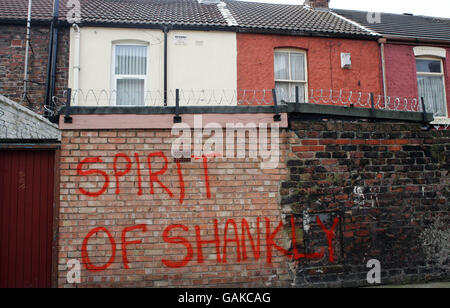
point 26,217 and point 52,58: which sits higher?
point 52,58

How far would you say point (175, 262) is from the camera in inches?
130

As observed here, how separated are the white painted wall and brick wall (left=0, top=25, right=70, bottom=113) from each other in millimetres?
299

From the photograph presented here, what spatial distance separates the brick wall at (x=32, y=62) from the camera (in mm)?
6934

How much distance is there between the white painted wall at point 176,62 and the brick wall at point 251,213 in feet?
12.6

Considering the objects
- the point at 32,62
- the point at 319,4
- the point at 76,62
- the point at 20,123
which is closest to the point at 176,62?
the point at 76,62

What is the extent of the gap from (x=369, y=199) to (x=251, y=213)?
162cm

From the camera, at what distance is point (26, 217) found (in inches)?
138

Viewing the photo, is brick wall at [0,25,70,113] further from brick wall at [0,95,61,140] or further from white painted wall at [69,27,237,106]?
brick wall at [0,95,61,140]

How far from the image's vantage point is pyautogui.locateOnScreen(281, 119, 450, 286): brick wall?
139 inches

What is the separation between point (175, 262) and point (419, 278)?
127 inches

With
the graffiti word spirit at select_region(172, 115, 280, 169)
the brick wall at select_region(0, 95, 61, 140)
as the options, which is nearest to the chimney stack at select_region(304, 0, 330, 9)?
the graffiti word spirit at select_region(172, 115, 280, 169)

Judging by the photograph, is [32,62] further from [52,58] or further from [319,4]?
[319,4]
